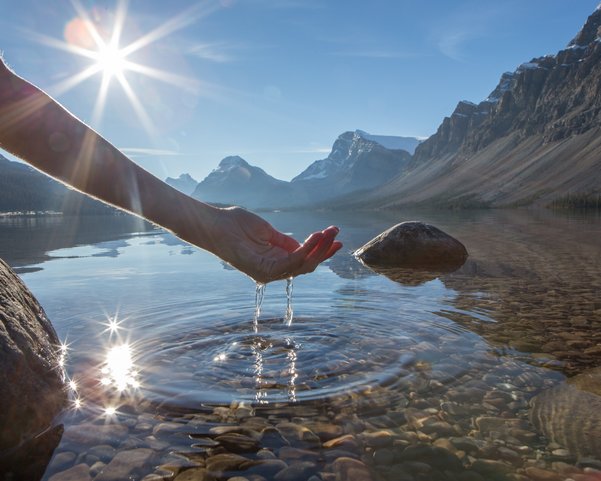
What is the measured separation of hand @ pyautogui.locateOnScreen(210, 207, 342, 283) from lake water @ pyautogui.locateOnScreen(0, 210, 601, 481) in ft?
4.89

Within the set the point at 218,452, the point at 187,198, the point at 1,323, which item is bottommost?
the point at 218,452

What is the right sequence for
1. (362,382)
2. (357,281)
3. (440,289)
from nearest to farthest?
(362,382) → (440,289) → (357,281)

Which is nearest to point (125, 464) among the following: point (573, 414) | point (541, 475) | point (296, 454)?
point (296, 454)

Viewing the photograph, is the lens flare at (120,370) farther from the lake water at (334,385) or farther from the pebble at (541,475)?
the pebble at (541,475)

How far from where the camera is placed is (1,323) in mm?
4230

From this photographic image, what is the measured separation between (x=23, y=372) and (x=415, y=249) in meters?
14.3

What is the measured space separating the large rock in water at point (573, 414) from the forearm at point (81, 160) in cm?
338

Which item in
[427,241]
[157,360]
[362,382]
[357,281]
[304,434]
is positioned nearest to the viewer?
[304,434]

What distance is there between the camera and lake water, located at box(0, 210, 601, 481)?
370cm

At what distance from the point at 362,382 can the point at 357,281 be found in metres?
7.75

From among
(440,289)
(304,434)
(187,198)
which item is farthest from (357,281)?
(187,198)

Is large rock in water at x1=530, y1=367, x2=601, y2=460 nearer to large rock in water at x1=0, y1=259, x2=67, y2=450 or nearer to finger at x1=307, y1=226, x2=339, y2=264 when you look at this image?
finger at x1=307, y1=226, x2=339, y2=264

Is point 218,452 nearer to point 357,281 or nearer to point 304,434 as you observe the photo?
point 304,434

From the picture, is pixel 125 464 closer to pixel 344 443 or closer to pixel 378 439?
pixel 344 443
